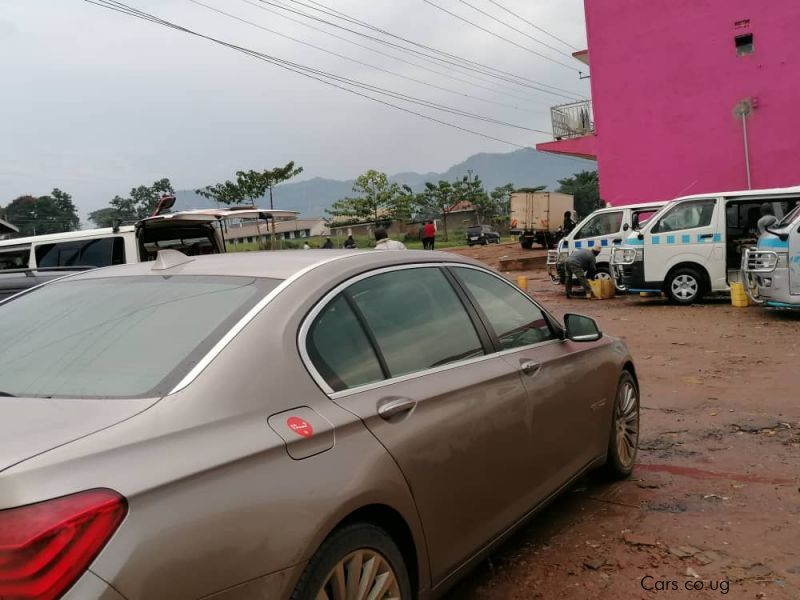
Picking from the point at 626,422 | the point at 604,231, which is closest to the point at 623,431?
the point at 626,422

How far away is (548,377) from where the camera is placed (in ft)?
10.9

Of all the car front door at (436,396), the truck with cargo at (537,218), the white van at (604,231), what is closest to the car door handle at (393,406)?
the car front door at (436,396)

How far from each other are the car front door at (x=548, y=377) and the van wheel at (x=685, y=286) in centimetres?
927

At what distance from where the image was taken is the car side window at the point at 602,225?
15.2 meters

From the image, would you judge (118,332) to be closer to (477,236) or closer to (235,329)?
(235,329)

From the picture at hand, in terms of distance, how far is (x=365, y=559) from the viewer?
2125mm

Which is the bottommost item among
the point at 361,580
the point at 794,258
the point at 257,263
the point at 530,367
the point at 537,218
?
the point at 361,580

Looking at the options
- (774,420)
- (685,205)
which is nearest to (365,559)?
(774,420)

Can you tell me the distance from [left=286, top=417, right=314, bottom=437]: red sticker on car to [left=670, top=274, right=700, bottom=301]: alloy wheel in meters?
11.5

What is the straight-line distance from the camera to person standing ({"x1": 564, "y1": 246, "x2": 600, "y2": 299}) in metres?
14.4

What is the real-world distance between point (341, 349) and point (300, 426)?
1.35 feet

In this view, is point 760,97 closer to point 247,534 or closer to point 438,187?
point 247,534

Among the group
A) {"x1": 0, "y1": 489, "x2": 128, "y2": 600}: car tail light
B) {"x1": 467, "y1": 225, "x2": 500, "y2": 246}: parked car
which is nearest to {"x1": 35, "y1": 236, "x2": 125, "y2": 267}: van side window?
{"x1": 0, "y1": 489, "x2": 128, "y2": 600}: car tail light

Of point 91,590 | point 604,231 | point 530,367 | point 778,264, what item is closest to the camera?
point 91,590
